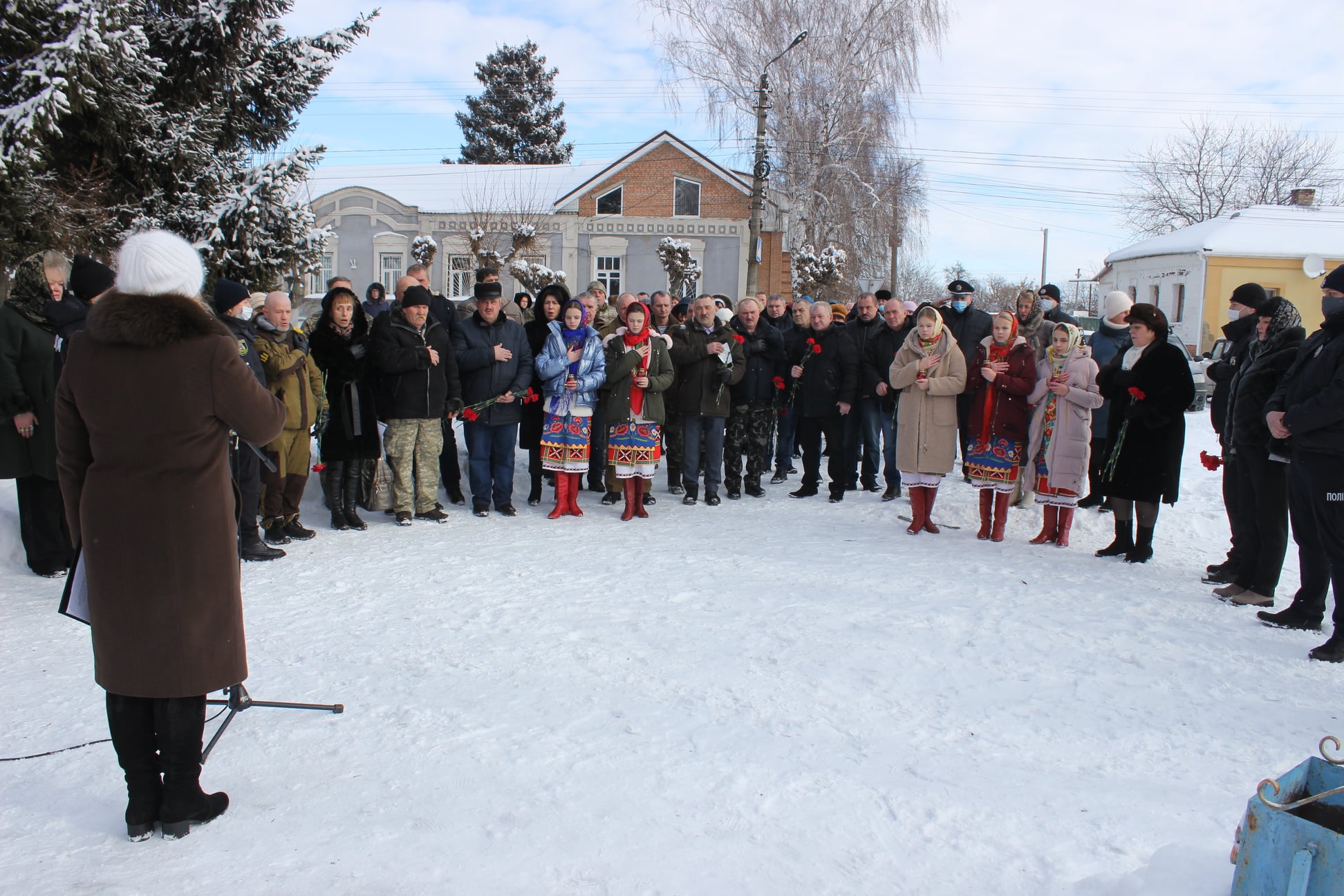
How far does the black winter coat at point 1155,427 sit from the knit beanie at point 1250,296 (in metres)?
0.63

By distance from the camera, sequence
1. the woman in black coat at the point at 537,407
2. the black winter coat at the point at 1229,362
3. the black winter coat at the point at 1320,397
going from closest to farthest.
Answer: the black winter coat at the point at 1320,397 < the black winter coat at the point at 1229,362 < the woman in black coat at the point at 537,407

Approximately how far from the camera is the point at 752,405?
918cm

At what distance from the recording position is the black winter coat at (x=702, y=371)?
28.1 ft

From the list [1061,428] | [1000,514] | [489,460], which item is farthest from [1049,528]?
[489,460]

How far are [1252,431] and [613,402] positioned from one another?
483 cm

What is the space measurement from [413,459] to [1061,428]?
17.5ft

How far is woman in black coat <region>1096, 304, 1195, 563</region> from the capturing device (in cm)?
662

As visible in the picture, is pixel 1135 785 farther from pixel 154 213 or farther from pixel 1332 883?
pixel 154 213

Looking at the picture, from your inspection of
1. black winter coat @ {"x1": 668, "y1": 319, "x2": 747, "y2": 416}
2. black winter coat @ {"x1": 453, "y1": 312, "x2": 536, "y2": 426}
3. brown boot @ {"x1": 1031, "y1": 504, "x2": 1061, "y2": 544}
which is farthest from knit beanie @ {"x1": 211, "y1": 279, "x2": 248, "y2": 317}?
brown boot @ {"x1": 1031, "y1": 504, "x2": 1061, "y2": 544}

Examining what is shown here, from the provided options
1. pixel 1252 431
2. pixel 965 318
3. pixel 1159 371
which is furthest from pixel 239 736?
pixel 965 318

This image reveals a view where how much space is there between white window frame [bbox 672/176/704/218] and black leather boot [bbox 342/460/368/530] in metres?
25.7

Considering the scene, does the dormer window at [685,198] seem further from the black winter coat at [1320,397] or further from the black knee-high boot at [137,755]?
the black knee-high boot at [137,755]

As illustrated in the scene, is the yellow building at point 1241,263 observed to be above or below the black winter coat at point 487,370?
above

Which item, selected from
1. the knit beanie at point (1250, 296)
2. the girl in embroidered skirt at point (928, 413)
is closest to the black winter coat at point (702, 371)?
the girl in embroidered skirt at point (928, 413)
